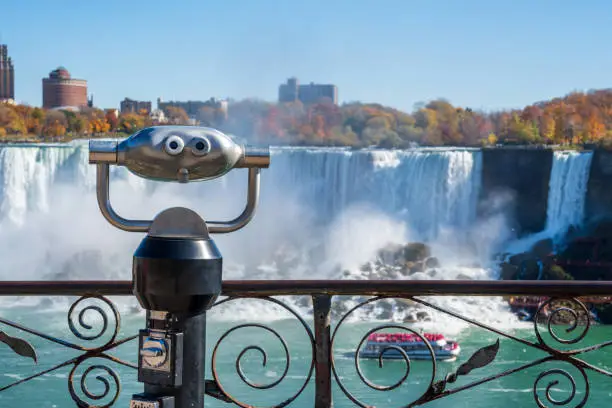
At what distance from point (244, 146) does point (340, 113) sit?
3770cm

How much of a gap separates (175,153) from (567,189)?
2557cm

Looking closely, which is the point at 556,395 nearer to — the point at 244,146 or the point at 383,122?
the point at 244,146

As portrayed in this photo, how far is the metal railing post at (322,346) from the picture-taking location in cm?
245

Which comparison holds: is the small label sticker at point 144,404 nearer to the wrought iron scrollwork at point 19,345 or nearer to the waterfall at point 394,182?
the wrought iron scrollwork at point 19,345

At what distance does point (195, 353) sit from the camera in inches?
65.3

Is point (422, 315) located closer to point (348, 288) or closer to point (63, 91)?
point (348, 288)

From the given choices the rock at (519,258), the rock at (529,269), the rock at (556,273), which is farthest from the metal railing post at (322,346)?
the rock at (519,258)

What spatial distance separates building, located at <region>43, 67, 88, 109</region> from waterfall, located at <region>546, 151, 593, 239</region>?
2305cm

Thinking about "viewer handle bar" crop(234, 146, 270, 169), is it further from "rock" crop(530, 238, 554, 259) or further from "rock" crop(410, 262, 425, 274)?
"rock" crop(410, 262, 425, 274)

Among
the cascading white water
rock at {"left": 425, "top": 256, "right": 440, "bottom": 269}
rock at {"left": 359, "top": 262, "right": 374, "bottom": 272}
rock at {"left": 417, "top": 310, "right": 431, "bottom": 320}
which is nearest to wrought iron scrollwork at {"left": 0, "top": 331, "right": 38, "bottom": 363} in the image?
rock at {"left": 417, "top": 310, "right": 431, "bottom": 320}

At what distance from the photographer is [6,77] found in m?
47.8

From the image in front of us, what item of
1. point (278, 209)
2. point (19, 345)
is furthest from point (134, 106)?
point (19, 345)

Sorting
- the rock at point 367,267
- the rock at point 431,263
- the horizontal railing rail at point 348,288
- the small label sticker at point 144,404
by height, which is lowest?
the rock at point 367,267

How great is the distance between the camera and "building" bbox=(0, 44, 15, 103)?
4466cm
